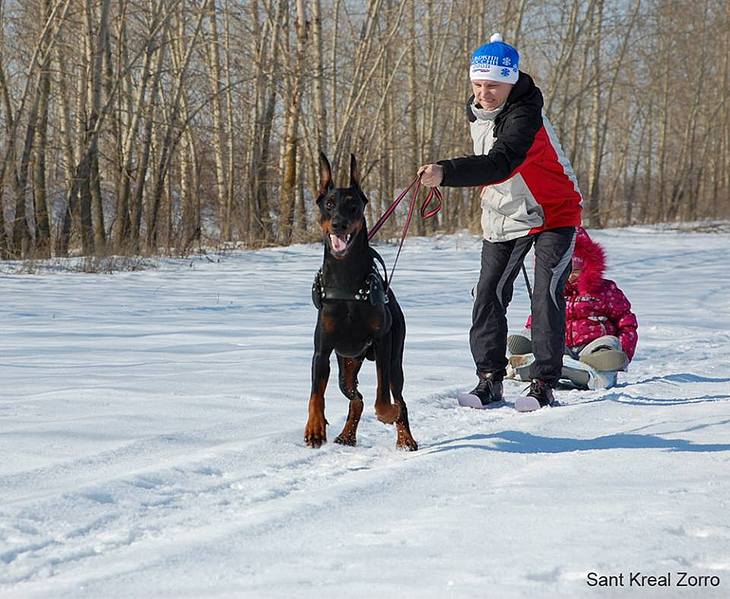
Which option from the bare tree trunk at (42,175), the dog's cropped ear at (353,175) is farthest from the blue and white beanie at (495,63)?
the bare tree trunk at (42,175)

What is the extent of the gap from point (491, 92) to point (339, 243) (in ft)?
4.75

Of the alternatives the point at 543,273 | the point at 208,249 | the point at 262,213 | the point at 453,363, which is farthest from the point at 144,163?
the point at 543,273

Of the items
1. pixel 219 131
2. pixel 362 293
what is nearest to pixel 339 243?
pixel 362 293

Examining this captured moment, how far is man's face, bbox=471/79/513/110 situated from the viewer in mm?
4543

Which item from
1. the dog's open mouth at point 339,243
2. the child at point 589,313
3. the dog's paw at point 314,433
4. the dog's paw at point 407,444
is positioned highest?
the dog's open mouth at point 339,243

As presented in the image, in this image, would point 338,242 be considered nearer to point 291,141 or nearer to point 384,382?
point 384,382

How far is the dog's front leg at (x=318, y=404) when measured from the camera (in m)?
3.58

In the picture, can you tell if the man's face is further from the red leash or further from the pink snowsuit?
the pink snowsuit

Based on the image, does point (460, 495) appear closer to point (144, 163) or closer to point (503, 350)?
point (503, 350)

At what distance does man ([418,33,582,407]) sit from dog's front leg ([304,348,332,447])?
4.37 feet

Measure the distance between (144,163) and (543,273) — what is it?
11550mm

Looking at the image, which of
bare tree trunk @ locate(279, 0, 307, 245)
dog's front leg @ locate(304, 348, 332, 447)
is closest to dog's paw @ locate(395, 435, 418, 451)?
dog's front leg @ locate(304, 348, 332, 447)

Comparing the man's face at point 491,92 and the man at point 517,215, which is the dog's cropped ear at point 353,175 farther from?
the man's face at point 491,92

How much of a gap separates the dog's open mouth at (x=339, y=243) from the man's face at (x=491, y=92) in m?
1.36
